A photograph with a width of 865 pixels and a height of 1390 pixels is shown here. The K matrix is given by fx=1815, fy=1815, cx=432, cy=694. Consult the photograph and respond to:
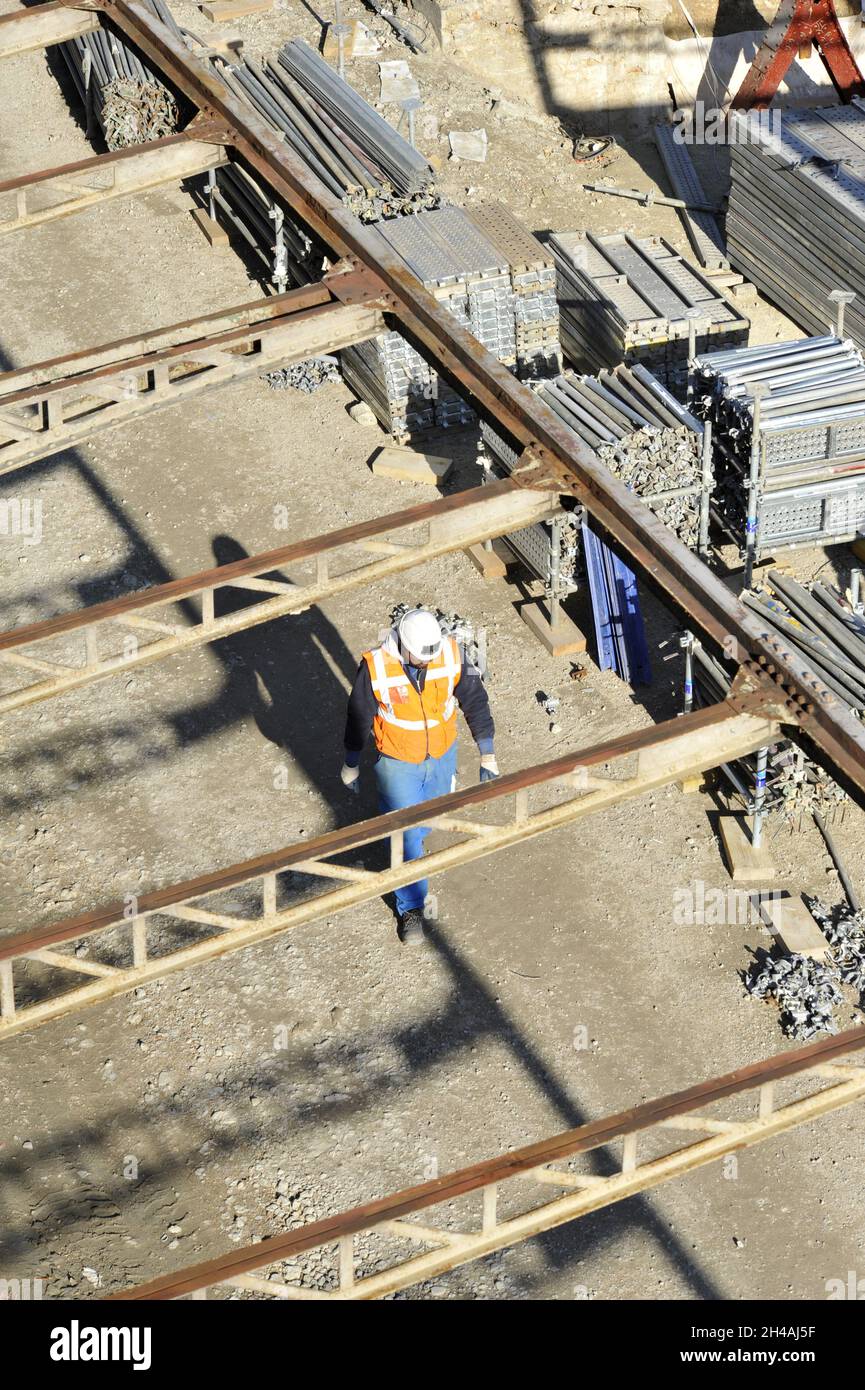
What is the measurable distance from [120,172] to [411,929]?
6.37m

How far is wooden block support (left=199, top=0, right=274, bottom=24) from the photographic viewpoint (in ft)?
74.1

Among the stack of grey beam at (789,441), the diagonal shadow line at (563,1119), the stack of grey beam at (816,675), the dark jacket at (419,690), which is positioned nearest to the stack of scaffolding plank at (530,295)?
the stack of grey beam at (789,441)

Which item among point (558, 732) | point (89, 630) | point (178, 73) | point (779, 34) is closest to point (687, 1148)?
point (89, 630)

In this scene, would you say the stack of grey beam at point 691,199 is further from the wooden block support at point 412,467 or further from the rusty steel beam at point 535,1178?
the rusty steel beam at point 535,1178

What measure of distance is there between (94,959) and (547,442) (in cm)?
448

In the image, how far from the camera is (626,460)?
1417cm

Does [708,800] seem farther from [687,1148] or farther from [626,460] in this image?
[687,1148]

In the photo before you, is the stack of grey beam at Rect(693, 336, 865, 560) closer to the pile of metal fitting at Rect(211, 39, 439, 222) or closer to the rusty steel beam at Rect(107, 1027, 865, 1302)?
the pile of metal fitting at Rect(211, 39, 439, 222)

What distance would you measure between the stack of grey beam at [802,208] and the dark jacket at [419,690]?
27.6ft

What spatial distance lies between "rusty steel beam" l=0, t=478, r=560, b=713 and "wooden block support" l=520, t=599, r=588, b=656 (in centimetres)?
323

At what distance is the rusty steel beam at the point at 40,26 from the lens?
52.6 ft

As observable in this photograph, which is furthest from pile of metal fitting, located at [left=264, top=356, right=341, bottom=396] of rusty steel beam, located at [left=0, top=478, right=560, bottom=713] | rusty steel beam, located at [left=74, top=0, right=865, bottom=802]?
rusty steel beam, located at [left=0, top=478, right=560, bottom=713]

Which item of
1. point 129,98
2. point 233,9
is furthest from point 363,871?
point 233,9
